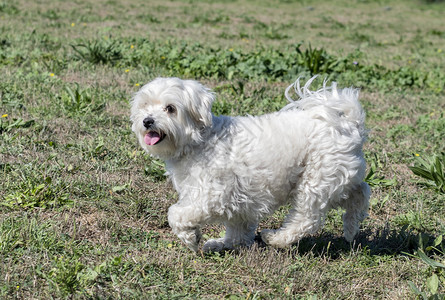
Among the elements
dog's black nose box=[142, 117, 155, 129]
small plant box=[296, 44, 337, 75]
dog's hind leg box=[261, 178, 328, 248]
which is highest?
dog's black nose box=[142, 117, 155, 129]

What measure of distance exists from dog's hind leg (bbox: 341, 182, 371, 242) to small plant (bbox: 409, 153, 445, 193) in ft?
4.92

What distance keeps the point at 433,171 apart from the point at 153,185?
9.31ft

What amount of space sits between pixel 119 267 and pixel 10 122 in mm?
3086

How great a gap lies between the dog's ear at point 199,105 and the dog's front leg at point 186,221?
1.99 feet

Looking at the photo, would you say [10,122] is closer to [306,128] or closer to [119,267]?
[119,267]

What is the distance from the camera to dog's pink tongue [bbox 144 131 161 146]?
149 inches

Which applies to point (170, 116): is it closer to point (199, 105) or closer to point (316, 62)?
point (199, 105)

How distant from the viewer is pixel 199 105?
3895 mm

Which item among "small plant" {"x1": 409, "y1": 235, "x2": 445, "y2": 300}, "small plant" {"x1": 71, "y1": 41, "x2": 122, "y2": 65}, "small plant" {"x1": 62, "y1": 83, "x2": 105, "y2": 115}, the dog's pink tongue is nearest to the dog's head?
the dog's pink tongue

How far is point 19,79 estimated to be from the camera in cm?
782

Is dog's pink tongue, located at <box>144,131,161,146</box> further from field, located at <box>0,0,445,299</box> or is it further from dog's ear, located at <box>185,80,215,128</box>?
field, located at <box>0,0,445,299</box>

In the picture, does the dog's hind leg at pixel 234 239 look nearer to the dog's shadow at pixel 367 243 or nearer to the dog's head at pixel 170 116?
the dog's shadow at pixel 367 243

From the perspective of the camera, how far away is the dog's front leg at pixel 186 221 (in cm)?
384

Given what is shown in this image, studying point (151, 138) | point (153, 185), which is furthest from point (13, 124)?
point (151, 138)
